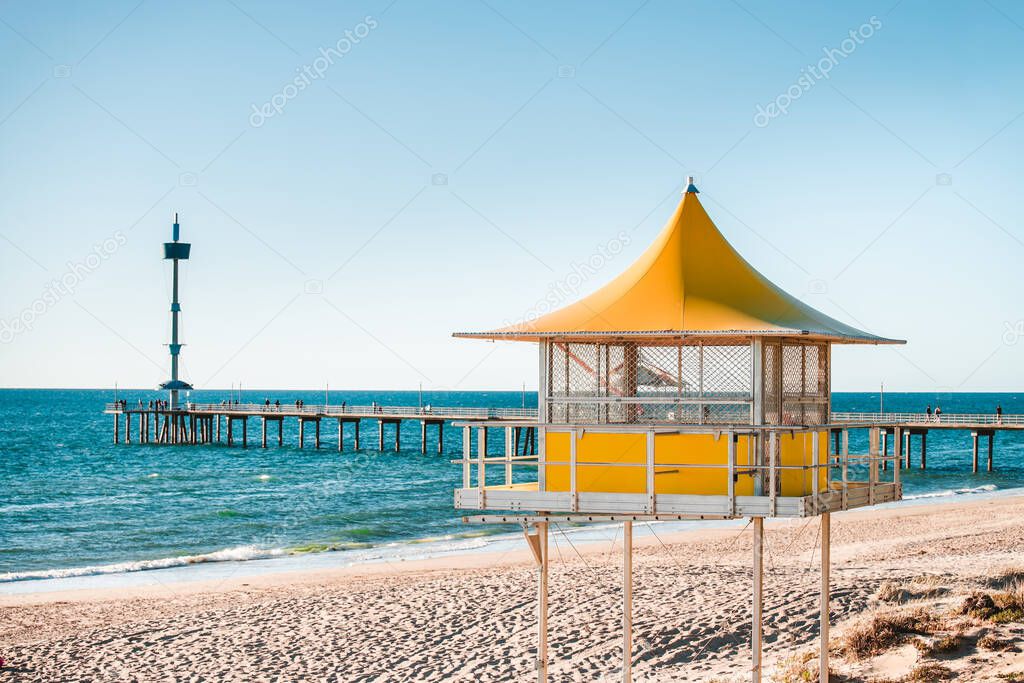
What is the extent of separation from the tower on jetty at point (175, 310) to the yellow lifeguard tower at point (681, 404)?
70.9m

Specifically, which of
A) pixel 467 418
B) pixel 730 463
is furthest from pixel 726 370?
pixel 467 418

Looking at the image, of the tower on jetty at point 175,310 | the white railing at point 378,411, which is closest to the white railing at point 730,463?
the white railing at point 378,411

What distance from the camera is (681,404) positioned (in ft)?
36.3

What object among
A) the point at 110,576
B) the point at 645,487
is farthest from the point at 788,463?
the point at 110,576

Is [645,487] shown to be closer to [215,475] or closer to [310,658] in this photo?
[310,658]

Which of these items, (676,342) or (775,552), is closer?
(676,342)

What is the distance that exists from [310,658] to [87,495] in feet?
119

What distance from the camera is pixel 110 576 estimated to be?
27.5 meters

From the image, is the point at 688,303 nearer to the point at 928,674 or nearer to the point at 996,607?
the point at 928,674

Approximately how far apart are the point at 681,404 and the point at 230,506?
118ft

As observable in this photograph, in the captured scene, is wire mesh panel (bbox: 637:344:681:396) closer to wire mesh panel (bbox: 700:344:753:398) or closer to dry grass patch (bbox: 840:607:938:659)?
wire mesh panel (bbox: 700:344:753:398)

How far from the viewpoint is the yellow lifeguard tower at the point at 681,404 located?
1018 centimetres

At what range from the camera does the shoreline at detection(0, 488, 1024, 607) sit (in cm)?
2445

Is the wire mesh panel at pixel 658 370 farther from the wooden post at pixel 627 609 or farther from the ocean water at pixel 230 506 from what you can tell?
the ocean water at pixel 230 506
